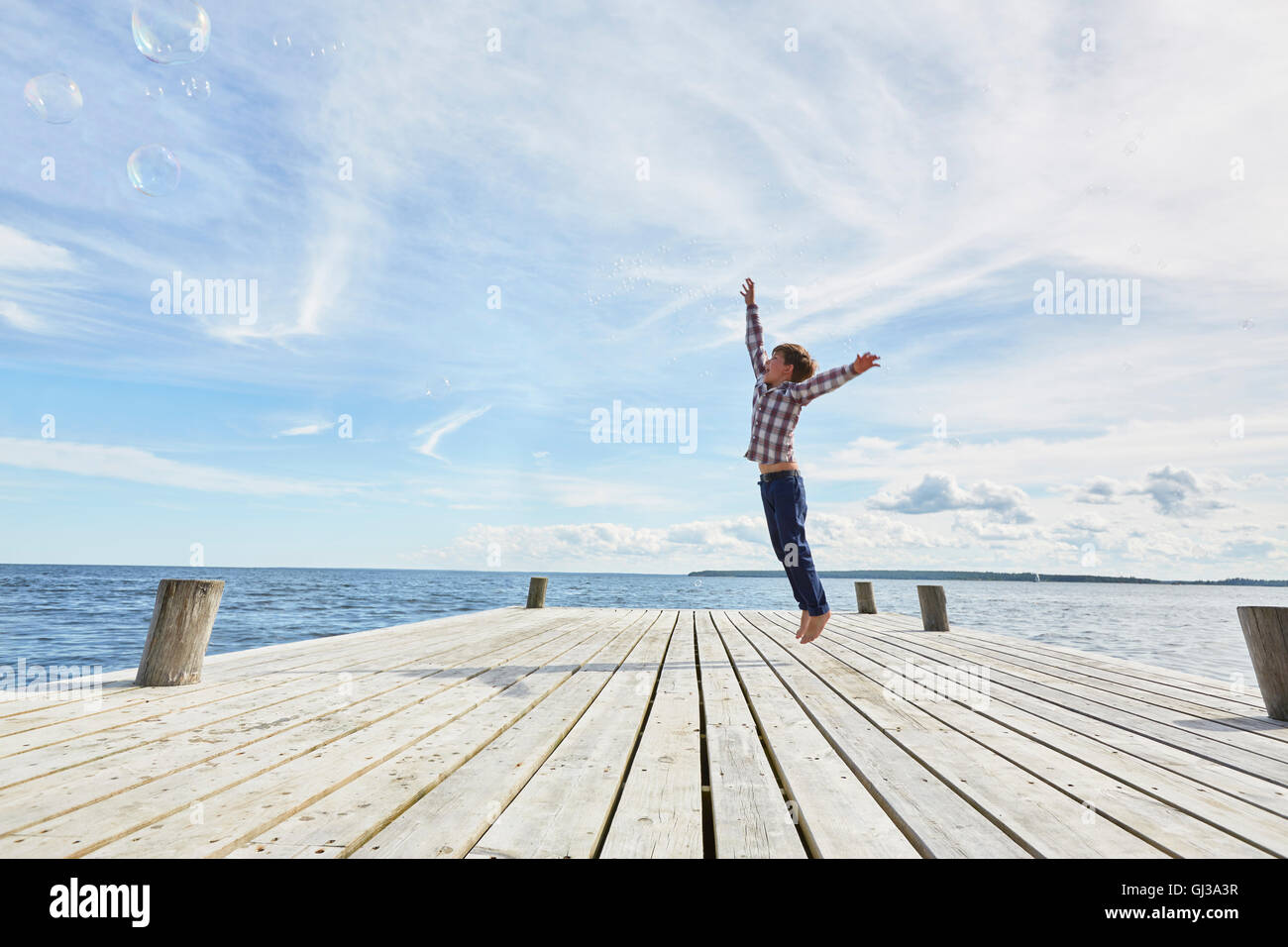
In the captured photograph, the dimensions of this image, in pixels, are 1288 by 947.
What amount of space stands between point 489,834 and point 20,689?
11.5 feet

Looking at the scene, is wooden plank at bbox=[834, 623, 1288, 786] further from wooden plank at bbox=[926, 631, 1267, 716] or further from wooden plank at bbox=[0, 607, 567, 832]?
wooden plank at bbox=[0, 607, 567, 832]

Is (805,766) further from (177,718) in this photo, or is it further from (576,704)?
(177,718)

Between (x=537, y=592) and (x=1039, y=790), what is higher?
(x=1039, y=790)

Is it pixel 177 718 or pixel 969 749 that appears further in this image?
pixel 177 718

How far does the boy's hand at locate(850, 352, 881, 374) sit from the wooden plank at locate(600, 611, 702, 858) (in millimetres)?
2273

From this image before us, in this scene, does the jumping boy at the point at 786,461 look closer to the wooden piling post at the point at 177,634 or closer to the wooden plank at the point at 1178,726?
the wooden plank at the point at 1178,726

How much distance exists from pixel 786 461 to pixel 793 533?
541mm

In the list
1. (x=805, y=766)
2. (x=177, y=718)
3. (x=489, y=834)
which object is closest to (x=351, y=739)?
(x=177, y=718)

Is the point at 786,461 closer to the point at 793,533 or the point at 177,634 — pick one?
the point at 793,533

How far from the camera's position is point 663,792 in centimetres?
210

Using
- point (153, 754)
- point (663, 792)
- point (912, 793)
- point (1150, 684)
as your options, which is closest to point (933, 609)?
point (1150, 684)

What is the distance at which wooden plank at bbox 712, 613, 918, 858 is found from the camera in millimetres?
1711

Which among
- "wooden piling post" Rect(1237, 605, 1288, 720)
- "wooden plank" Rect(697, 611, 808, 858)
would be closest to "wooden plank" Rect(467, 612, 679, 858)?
"wooden plank" Rect(697, 611, 808, 858)
